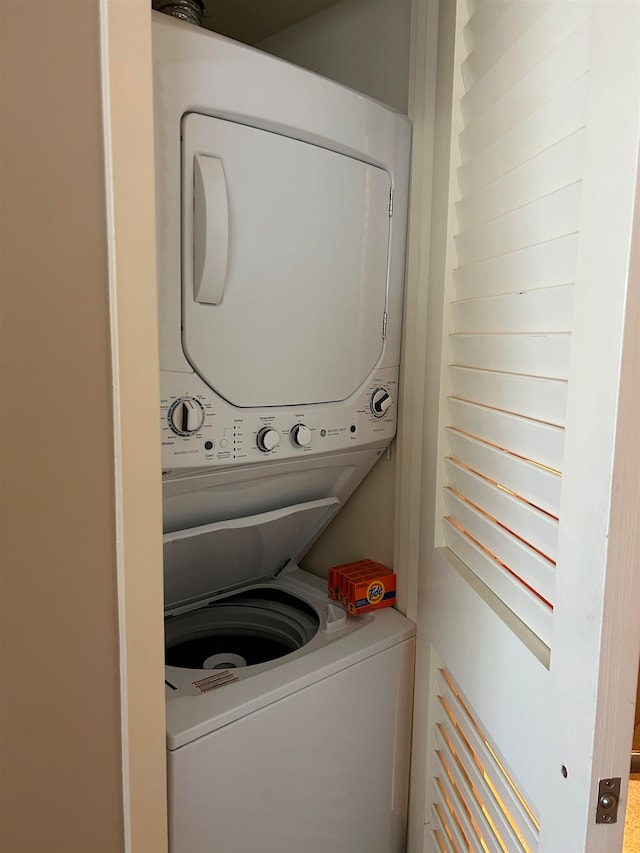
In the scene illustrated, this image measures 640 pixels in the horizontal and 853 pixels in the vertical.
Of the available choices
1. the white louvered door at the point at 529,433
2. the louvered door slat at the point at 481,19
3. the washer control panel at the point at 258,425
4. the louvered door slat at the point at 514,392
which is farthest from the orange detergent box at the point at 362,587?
the louvered door slat at the point at 481,19

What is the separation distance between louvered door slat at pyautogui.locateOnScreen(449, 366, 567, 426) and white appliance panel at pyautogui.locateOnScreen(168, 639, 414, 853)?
683mm

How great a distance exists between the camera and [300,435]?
1472mm

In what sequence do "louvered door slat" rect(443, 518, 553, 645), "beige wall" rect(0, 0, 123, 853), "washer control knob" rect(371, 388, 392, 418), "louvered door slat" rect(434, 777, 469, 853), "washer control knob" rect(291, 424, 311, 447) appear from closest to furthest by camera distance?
"beige wall" rect(0, 0, 123, 853)
"louvered door slat" rect(443, 518, 553, 645)
"louvered door slat" rect(434, 777, 469, 853)
"washer control knob" rect(291, 424, 311, 447)
"washer control knob" rect(371, 388, 392, 418)

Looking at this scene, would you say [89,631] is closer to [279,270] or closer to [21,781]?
[21,781]

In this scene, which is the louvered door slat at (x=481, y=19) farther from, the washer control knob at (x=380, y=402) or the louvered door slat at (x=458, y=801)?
the louvered door slat at (x=458, y=801)

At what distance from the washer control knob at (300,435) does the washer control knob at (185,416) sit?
26cm

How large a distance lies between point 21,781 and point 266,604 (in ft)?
3.38

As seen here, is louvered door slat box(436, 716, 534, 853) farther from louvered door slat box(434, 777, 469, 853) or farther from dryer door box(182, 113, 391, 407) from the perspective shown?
dryer door box(182, 113, 391, 407)

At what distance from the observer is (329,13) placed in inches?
70.1

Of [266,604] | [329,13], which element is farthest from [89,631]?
[329,13]

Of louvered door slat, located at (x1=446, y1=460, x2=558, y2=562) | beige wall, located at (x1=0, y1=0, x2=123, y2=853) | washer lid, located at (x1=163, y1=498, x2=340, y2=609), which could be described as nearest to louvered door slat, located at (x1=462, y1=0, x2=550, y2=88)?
beige wall, located at (x1=0, y1=0, x2=123, y2=853)

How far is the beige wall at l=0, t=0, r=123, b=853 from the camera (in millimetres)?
770

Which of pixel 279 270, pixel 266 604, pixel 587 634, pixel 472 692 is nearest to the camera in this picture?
pixel 587 634

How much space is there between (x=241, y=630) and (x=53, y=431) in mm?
1147
